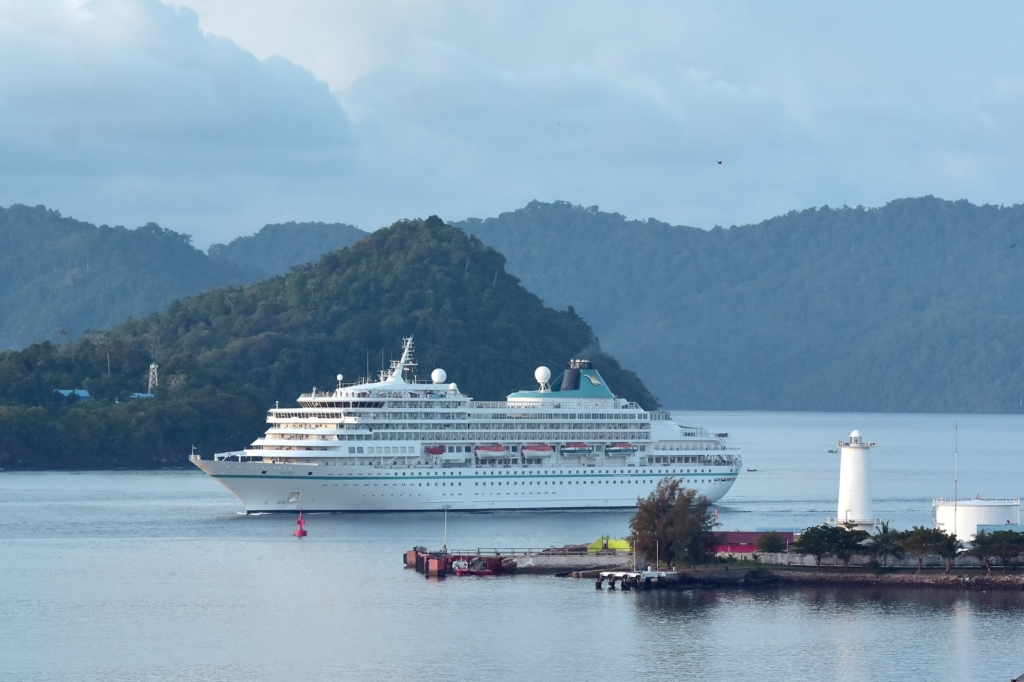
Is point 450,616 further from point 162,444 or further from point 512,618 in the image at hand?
point 162,444

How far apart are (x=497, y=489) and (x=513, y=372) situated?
80160 millimetres

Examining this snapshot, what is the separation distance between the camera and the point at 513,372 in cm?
16262

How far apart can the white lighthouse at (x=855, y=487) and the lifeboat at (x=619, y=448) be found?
75.0 ft

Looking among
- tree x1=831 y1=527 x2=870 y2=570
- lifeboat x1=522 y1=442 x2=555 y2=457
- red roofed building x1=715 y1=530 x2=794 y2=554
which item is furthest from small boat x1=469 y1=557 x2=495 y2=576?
lifeboat x1=522 y1=442 x2=555 y2=457

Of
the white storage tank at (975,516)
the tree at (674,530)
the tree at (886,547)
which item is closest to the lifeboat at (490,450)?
the tree at (674,530)

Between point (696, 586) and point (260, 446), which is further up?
point (260, 446)

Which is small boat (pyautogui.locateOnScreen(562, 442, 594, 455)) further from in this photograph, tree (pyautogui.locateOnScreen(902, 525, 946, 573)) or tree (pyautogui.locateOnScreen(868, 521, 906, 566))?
tree (pyautogui.locateOnScreen(902, 525, 946, 573))

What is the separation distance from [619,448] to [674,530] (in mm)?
26430

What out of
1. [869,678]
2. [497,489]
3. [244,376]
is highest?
[244,376]

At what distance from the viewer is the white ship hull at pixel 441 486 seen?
261 feet

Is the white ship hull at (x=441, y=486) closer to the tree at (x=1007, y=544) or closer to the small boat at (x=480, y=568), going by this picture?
the small boat at (x=480, y=568)

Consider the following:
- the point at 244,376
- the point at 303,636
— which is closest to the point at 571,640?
the point at 303,636

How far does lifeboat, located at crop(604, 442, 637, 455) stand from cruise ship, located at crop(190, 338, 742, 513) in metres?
0.05

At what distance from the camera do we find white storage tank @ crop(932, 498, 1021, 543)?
202 ft
